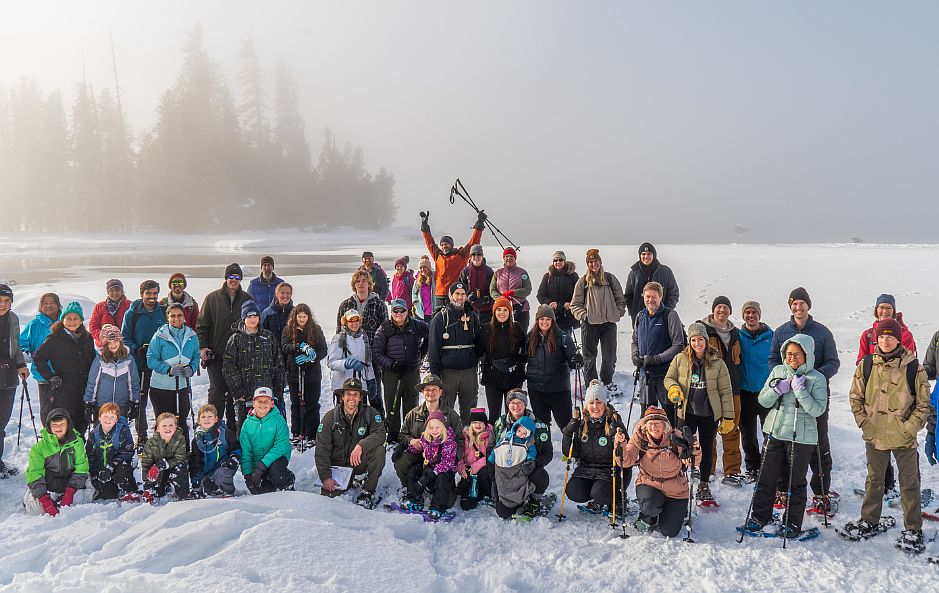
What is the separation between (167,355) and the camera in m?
5.47

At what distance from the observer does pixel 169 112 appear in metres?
52.2

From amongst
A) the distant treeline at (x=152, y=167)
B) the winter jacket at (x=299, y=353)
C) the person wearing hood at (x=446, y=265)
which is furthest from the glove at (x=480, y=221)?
the distant treeline at (x=152, y=167)

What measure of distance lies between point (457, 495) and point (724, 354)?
2947 mm

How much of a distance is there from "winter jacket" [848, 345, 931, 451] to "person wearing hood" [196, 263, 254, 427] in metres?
6.17

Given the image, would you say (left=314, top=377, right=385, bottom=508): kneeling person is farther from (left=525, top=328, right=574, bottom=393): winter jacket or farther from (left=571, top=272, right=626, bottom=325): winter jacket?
(left=571, top=272, right=626, bottom=325): winter jacket

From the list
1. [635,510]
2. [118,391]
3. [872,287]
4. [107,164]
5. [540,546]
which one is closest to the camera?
[540,546]

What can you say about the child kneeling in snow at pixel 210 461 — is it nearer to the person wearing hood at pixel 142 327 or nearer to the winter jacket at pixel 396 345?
the person wearing hood at pixel 142 327

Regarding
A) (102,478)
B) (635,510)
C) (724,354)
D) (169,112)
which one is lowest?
(635,510)

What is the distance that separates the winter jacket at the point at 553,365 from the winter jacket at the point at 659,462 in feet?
3.85

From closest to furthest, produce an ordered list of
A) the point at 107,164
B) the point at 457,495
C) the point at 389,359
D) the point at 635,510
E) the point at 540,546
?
the point at 540,546 → the point at 635,510 → the point at 457,495 → the point at 389,359 → the point at 107,164

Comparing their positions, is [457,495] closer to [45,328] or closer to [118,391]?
[118,391]

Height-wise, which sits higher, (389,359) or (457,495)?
(389,359)

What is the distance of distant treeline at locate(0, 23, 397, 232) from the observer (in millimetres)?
51344

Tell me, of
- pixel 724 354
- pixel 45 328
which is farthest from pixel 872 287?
pixel 45 328
